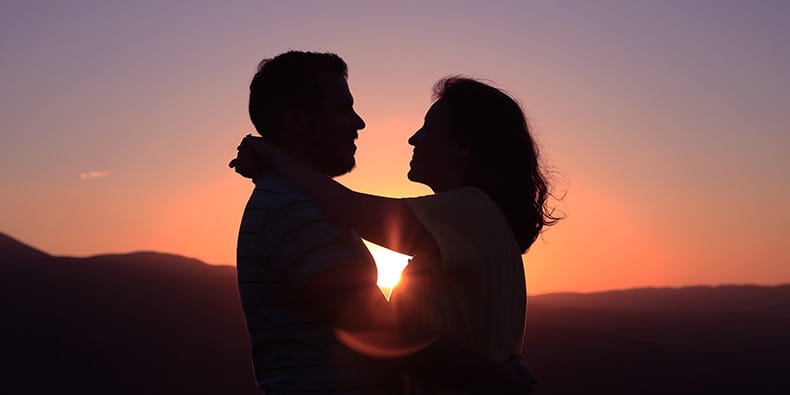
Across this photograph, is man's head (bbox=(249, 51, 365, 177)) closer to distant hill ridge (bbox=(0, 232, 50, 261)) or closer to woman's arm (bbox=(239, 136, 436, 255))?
woman's arm (bbox=(239, 136, 436, 255))

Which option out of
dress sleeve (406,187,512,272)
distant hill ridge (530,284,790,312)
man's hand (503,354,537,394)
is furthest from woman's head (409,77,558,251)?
distant hill ridge (530,284,790,312)

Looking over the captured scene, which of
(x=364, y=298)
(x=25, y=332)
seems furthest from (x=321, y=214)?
(x=25, y=332)

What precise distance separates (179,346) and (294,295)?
2855cm

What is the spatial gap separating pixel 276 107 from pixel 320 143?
0.25 meters

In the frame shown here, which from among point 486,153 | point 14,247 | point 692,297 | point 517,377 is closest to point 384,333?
point 517,377

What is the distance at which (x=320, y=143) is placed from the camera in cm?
332

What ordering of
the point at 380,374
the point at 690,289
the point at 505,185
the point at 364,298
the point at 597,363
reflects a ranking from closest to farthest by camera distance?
the point at 364,298 → the point at 380,374 → the point at 505,185 → the point at 597,363 → the point at 690,289

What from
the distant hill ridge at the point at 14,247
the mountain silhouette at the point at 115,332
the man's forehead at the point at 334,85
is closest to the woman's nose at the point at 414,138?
the man's forehead at the point at 334,85

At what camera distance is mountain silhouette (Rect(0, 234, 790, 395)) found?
1034 inches

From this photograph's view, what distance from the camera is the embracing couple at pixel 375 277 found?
2.64 metres

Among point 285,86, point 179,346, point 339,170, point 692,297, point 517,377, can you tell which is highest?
point 285,86

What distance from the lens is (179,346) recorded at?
29.5m

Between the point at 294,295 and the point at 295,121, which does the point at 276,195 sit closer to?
the point at 294,295

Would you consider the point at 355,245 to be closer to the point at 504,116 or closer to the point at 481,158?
the point at 481,158
